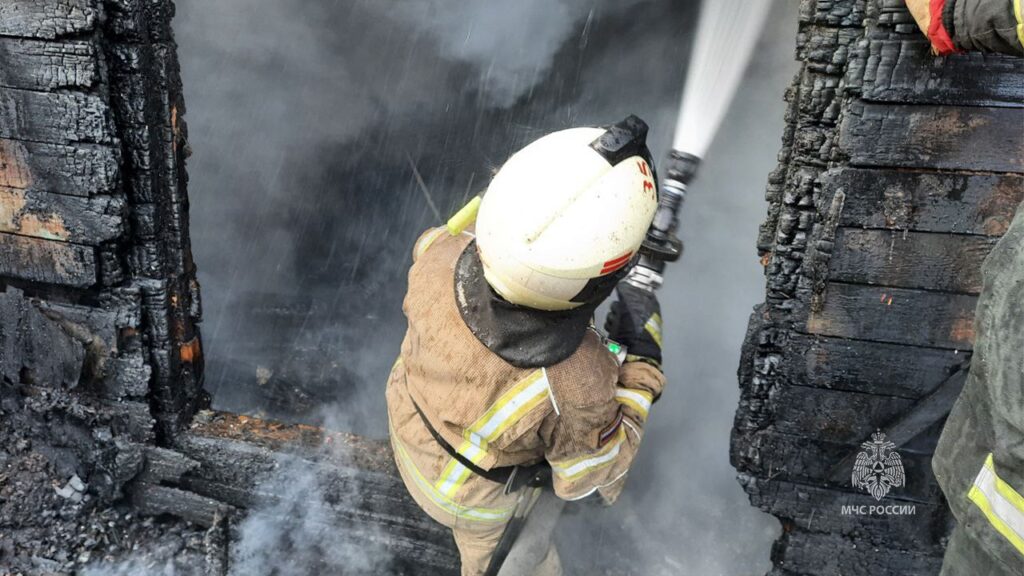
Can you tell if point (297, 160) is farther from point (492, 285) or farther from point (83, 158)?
point (492, 285)

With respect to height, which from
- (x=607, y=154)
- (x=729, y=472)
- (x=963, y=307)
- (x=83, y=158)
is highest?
(x=607, y=154)

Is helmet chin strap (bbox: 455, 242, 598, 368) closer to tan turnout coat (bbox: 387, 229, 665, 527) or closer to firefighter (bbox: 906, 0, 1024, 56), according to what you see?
tan turnout coat (bbox: 387, 229, 665, 527)

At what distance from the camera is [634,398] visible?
2912 millimetres

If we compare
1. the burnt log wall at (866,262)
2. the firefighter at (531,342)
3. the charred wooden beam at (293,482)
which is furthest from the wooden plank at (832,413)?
the charred wooden beam at (293,482)

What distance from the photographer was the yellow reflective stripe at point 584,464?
278 cm

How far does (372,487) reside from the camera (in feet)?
12.9

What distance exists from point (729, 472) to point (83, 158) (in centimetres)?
436

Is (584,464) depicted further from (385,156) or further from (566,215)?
(385,156)

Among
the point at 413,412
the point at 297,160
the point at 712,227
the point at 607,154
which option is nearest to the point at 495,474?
the point at 413,412

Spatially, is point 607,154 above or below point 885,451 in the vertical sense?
above

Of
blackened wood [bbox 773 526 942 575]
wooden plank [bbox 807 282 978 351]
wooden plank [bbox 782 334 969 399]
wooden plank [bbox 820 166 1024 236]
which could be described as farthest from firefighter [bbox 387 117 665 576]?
blackened wood [bbox 773 526 942 575]

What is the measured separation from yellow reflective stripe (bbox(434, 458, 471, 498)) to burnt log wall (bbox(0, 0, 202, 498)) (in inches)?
75.9

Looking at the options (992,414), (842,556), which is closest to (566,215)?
(992,414)

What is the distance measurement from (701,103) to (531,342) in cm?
201
